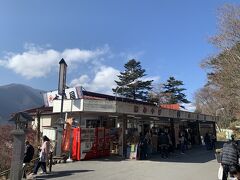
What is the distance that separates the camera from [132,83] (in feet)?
242

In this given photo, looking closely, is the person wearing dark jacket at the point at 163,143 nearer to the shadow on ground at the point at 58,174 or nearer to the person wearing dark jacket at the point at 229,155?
the shadow on ground at the point at 58,174

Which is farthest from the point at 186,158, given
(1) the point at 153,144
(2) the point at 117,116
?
(2) the point at 117,116

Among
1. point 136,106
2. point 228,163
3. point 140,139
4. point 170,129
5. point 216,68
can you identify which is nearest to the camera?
point 228,163

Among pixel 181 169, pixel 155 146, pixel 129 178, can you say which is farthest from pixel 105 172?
pixel 155 146

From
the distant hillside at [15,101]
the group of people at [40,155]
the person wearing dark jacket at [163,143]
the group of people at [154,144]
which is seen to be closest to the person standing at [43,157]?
the group of people at [40,155]

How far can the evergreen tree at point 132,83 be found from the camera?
7325cm

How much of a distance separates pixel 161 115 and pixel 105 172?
494 inches

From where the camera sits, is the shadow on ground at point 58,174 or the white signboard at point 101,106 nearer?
the shadow on ground at point 58,174

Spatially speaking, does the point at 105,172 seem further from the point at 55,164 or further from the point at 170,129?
the point at 170,129

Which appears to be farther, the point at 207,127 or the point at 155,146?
the point at 207,127

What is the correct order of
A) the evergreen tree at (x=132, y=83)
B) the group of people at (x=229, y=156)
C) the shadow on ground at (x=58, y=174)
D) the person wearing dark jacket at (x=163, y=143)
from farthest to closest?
the evergreen tree at (x=132, y=83) < the person wearing dark jacket at (x=163, y=143) < the shadow on ground at (x=58, y=174) < the group of people at (x=229, y=156)

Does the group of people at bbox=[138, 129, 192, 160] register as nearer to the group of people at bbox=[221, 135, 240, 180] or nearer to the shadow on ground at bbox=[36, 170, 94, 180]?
the shadow on ground at bbox=[36, 170, 94, 180]

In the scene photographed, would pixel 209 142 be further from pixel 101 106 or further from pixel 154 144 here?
pixel 101 106

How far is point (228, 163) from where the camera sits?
35.8ft
